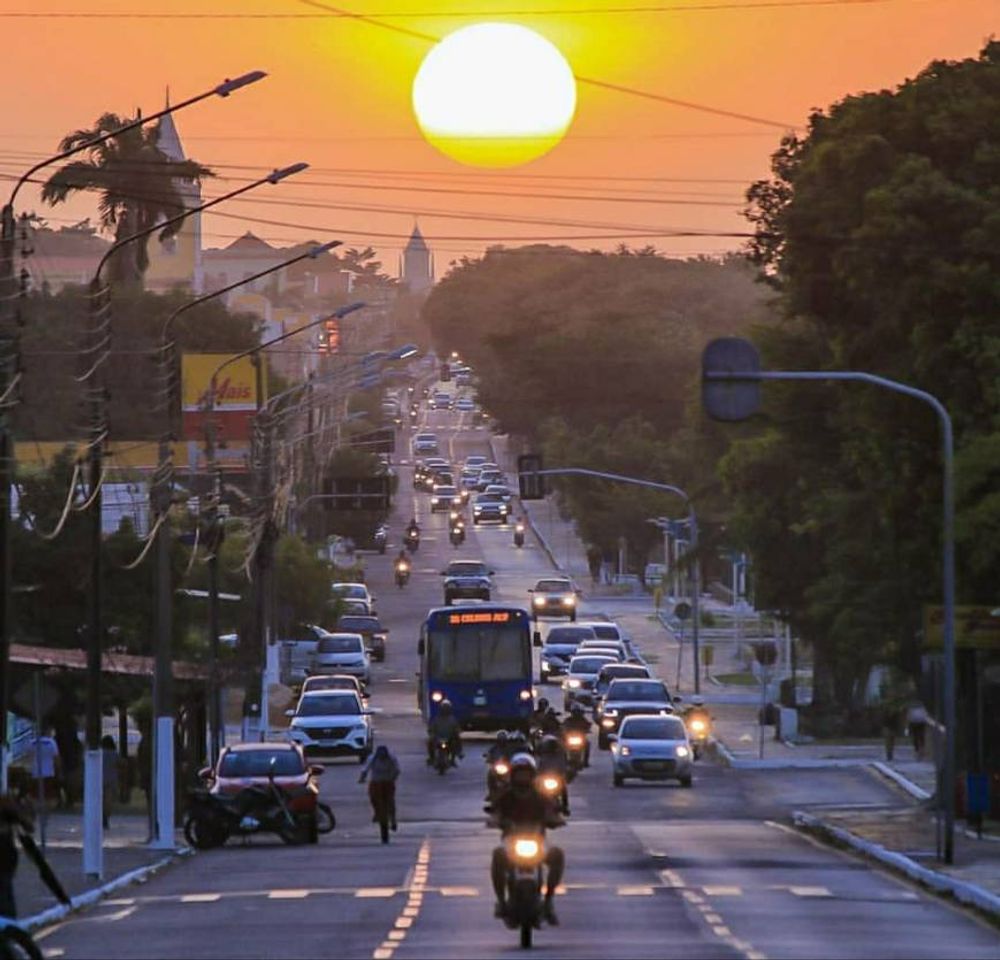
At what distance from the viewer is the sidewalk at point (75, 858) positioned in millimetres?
30219

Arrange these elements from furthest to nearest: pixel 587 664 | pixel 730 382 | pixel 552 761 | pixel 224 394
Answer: pixel 224 394, pixel 587 664, pixel 552 761, pixel 730 382

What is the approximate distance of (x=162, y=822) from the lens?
39.3m

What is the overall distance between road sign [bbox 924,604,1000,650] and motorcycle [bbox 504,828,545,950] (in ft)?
50.1

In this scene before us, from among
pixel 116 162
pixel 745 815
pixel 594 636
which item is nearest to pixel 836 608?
pixel 745 815

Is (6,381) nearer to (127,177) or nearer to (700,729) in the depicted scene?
(700,729)

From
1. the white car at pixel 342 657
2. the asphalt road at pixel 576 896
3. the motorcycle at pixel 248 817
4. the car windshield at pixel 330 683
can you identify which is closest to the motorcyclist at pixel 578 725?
the asphalt road at pixel 576 896

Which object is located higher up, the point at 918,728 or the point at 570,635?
the point at 570,635

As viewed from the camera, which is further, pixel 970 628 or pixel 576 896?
pixel 970 628

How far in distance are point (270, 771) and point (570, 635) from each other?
170 feet

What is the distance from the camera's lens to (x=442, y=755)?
58219mm

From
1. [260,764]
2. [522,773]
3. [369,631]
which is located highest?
[369,631]

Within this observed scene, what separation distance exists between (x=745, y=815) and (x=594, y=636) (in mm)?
45141

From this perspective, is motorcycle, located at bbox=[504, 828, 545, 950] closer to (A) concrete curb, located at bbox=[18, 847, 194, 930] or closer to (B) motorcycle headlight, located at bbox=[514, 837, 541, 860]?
(B) motorcycle headlight, located at bbox=[514, 837, 541, 860]

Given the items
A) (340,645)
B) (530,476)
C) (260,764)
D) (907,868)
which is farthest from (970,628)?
(340,645)
